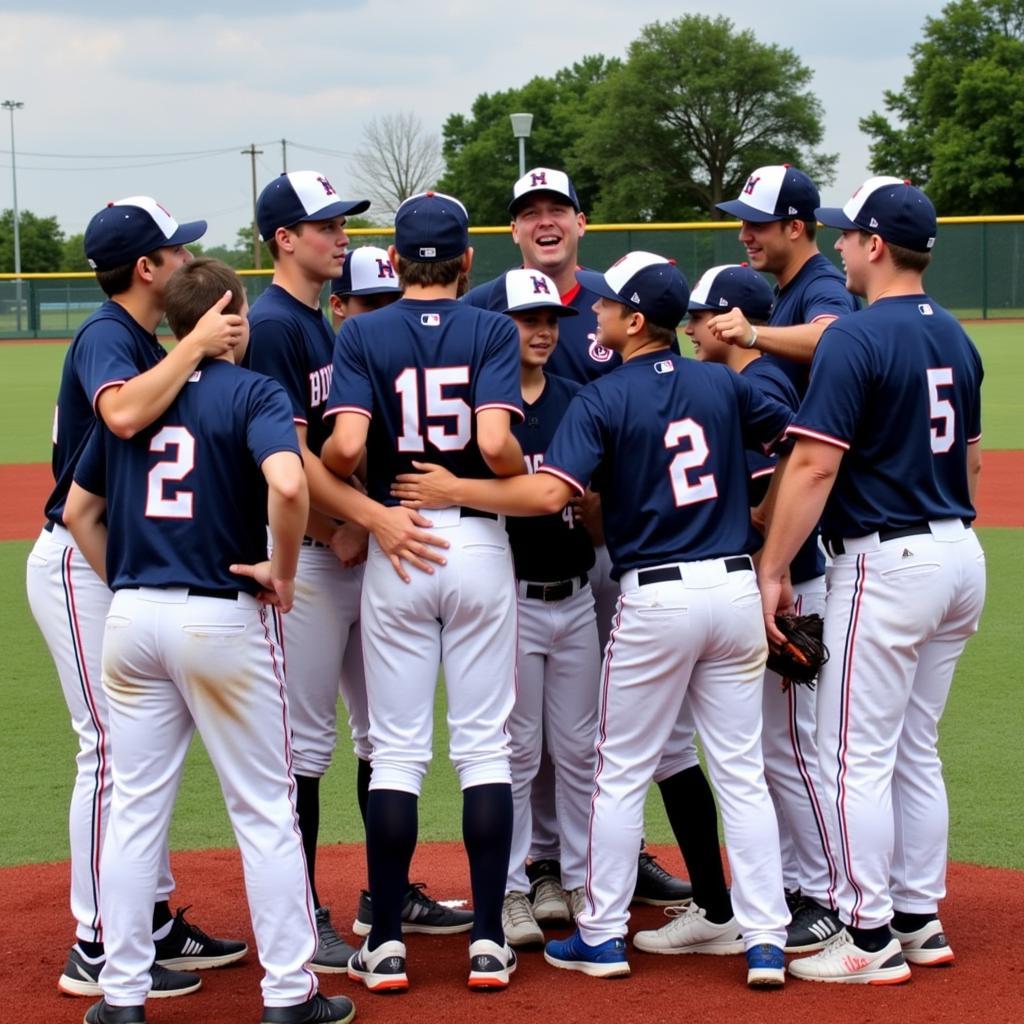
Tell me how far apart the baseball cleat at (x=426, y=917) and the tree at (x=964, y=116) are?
4731 cm

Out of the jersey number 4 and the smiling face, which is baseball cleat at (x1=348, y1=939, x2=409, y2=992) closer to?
the jersey number 4

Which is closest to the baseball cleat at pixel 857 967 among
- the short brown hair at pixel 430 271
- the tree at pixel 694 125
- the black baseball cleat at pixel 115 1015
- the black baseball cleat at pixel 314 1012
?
the black baseball cleat at pixel 314 1012

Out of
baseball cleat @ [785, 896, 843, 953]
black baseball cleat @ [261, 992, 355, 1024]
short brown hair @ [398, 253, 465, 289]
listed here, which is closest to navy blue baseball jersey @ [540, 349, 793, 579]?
short brown hair @ [398, 253, 465, 289]

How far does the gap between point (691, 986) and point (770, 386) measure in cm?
165

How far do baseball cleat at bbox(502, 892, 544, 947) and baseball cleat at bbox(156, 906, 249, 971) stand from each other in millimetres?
742

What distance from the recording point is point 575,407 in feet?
11.8

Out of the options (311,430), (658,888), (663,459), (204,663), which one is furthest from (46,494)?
(663,459)

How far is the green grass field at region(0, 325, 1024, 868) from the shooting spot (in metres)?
4.77

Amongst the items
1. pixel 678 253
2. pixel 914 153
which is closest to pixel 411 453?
pixel 678 253

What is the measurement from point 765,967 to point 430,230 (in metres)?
2.09

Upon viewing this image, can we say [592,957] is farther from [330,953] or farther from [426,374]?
[426,374]

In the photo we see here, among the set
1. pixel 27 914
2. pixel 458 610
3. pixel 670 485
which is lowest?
pixel 27 914

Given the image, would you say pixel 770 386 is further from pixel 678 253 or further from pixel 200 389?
pixel 678 253

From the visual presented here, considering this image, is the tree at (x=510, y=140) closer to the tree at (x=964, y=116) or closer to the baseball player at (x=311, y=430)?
the tree at (x=964, y=116)
